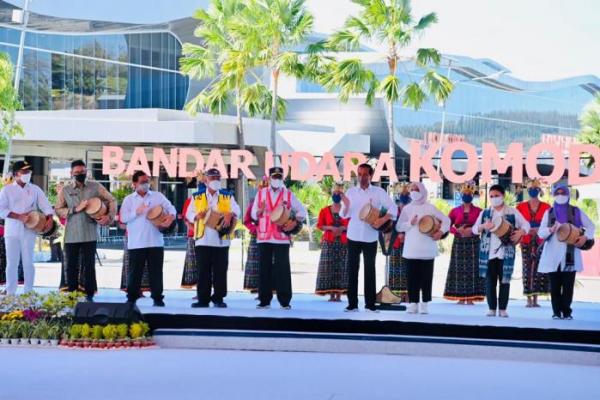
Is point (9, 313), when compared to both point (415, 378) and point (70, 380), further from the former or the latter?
point (415, 378)

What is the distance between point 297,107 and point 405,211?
42.7 metres

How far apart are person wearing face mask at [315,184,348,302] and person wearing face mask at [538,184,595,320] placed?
299 centimetres

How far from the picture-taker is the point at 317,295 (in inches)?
627

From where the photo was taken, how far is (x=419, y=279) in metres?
13.7

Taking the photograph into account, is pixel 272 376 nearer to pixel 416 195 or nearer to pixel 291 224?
pixel 291 224

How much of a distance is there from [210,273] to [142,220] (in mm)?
1019

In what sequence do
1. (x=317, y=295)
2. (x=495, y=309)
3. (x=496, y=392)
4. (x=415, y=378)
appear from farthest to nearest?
(x=317, y=295) → (x=495, y=309) → (x=415, y=378) → (x=496, y=392)

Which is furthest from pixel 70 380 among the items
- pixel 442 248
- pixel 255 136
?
pixel 255 136

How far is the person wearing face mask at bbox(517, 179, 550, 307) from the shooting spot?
1502 cm

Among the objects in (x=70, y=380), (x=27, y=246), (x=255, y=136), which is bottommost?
(x=70, y=380)

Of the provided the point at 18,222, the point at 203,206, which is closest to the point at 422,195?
the point at 203,206

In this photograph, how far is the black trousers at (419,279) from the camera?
13641 millimetres

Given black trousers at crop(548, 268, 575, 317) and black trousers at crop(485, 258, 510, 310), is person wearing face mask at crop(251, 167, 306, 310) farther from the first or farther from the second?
black trousers at crop(548, 268, 575, 317)

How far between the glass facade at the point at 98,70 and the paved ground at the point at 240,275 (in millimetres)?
15045
